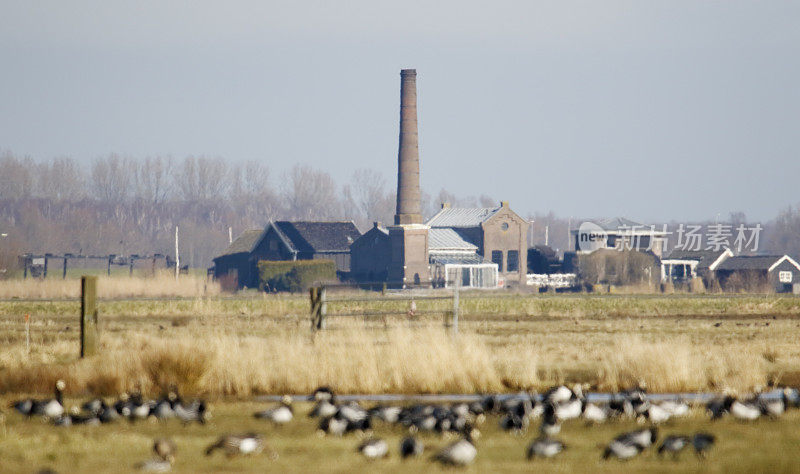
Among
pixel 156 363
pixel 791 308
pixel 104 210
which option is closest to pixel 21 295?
pixel 791 308

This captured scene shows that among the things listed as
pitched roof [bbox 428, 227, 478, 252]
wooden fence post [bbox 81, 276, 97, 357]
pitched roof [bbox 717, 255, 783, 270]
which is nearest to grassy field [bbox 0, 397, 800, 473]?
wooden fence post [bbox 81, 276, 97, 357]

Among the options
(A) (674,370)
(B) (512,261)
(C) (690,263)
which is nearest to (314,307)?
(A) (674,370)

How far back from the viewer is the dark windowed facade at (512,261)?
10056 cm

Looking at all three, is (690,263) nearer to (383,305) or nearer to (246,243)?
(246,243)

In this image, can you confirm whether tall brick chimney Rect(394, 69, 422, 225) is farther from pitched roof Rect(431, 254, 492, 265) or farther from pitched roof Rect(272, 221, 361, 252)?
pitched roof Rect(272, 221, 361, 252)

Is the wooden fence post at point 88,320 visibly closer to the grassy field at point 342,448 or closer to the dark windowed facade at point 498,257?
the grassy field at point 342,448

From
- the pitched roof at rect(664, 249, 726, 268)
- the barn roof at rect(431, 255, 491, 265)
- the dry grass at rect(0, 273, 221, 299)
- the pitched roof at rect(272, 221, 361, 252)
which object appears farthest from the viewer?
the pitched roof at rect(664, 249, 726, 268)

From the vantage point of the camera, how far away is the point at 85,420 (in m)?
18.6

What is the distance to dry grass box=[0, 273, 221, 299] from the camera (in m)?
68.8

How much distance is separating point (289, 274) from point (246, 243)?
13.9m

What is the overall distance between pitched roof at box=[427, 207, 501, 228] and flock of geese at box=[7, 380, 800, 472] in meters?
81.8

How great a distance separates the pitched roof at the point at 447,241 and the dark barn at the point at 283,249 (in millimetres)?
6840

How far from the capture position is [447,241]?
9875 centimetres

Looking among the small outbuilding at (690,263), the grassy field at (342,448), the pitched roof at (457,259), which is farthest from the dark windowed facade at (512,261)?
the grassy field at (342,448)
